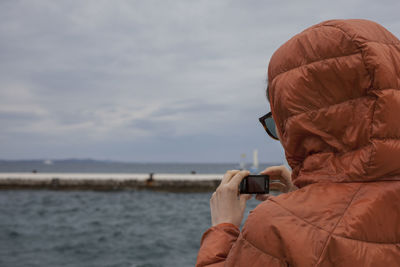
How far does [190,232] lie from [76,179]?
1596 cm

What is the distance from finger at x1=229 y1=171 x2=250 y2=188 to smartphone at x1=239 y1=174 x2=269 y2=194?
0.02 metres

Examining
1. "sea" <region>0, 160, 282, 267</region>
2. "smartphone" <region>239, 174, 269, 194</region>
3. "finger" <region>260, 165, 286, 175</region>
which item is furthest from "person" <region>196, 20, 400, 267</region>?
"sea" <region>0, 160, 282, 267</region>

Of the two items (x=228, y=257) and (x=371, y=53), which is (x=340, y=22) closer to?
(x=371, y=53)

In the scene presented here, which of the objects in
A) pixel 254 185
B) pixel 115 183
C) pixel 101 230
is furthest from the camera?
pixel 115 183

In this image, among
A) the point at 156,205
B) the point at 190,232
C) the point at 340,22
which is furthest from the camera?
the point at 156,205

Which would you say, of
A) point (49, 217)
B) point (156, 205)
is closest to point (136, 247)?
point (49, 217)

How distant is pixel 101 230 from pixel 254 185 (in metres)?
11.8

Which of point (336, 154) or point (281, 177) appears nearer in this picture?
point (336, 154)

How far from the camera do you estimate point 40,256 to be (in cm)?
869

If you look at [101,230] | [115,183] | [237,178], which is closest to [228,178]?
[237,178]

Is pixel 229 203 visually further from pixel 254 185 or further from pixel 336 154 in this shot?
pixel 336 154

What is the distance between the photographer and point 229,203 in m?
1.23

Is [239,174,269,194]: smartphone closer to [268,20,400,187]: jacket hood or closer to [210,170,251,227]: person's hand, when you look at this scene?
[210,170,251,227]: person's hand

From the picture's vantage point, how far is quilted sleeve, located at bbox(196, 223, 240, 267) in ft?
3.58
